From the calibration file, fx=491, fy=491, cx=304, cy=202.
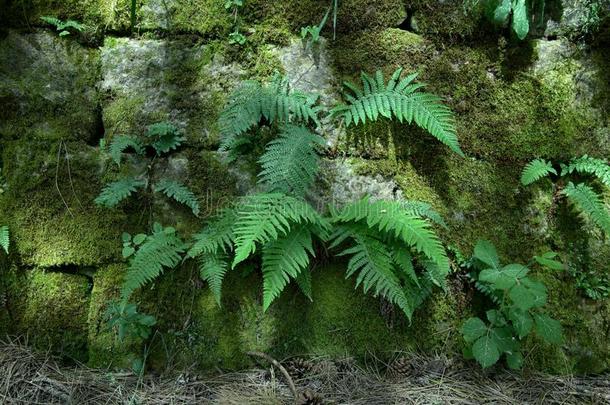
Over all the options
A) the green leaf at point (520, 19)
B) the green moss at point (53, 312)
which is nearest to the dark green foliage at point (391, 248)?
the green leaf at point (520, 19)

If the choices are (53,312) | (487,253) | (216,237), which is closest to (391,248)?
(487,253)

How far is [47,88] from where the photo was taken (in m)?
3.37

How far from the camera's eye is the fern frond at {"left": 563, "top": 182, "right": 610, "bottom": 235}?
3.02 m

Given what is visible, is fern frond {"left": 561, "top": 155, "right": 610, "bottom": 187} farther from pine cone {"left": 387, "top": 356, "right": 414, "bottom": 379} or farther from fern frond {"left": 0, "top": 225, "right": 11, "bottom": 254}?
fern frond {"left": 0, "top": 225, "right": 11, "bottom": 254}

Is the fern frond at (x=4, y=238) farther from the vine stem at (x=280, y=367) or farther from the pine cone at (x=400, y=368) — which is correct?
the pine cone at (x=400, y=368)

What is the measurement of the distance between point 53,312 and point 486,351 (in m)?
2.63

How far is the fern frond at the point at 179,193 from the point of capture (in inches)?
124

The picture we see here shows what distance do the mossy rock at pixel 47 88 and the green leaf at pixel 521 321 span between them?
293 centimetres

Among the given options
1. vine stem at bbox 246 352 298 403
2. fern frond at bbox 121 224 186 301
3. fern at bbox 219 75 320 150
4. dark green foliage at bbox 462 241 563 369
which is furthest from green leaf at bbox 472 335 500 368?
fern frond at bbox 121 224 186 301

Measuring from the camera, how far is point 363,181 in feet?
11.1

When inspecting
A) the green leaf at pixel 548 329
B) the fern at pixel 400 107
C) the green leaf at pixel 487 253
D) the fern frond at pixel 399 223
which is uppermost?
the fern at pixel 400 107

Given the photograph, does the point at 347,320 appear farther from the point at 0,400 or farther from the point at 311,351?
the point at 0,400

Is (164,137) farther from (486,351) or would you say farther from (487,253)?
(486,351)

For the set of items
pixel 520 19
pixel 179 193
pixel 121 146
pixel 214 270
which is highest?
pixel 520 19
